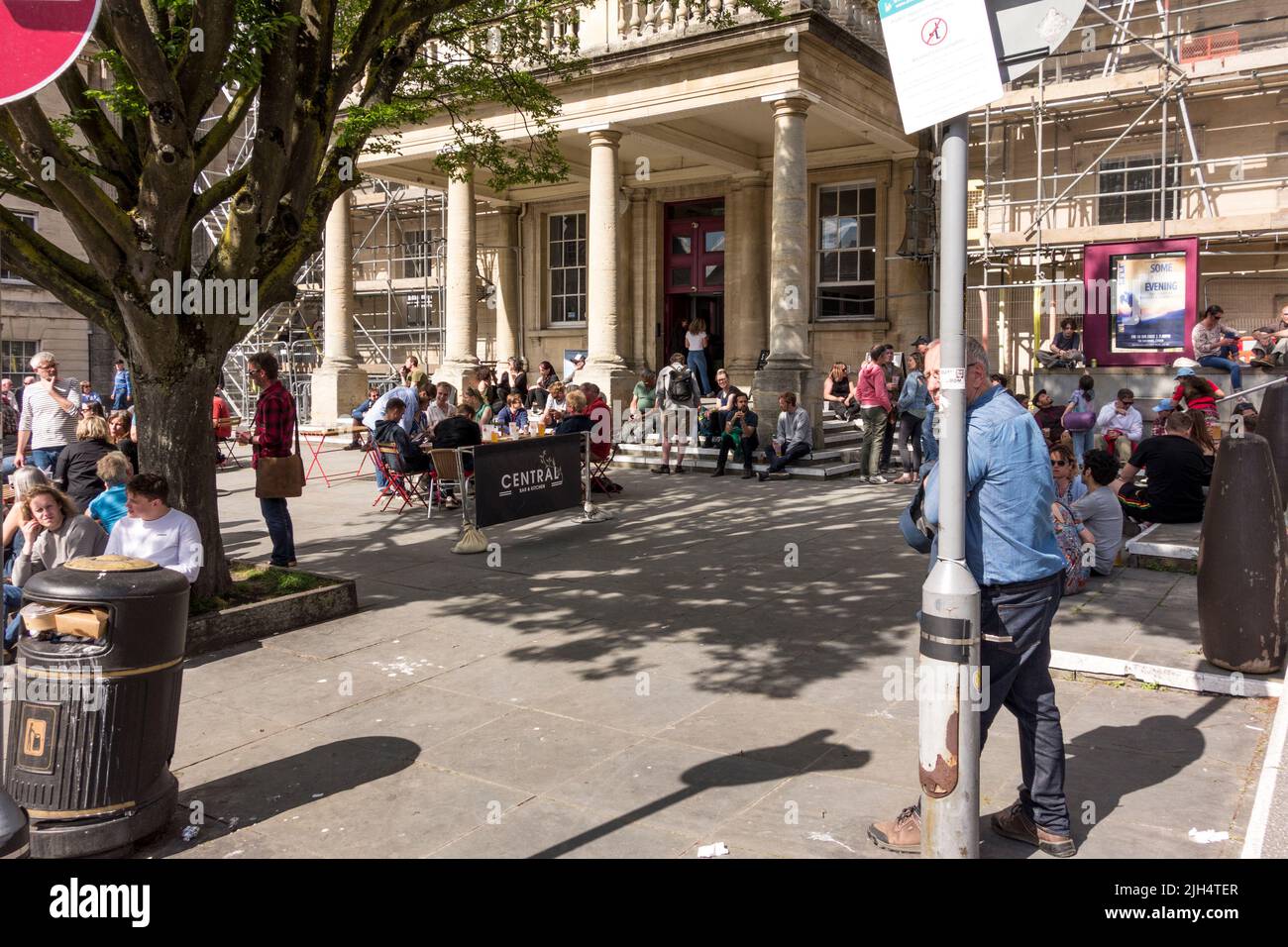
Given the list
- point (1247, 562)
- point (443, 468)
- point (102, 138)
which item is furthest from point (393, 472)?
point (1247, 562)

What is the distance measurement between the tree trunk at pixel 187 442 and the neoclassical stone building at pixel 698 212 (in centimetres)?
915

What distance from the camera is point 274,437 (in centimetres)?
969

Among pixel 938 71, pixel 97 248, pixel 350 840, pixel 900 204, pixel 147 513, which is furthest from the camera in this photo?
pixel 900 204

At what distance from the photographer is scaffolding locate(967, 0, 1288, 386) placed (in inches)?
734

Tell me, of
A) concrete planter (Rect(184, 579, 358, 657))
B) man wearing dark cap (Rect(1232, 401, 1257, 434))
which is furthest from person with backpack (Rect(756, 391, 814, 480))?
concrete planter (Rect(184, 579, 358, 657))

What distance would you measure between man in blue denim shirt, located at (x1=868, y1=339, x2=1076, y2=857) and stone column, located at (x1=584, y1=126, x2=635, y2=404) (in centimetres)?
1479

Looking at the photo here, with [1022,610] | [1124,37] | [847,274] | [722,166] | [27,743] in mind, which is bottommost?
[27,743]

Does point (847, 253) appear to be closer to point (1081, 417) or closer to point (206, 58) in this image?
point (1081, 417)

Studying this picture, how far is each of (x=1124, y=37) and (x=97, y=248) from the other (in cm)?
1943

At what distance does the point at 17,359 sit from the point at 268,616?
27929mm

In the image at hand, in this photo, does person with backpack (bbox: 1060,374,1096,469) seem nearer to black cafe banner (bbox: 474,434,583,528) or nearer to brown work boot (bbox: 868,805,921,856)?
black cafe banner (bbox: 474,434,583,528)

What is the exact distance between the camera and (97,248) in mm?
7211
